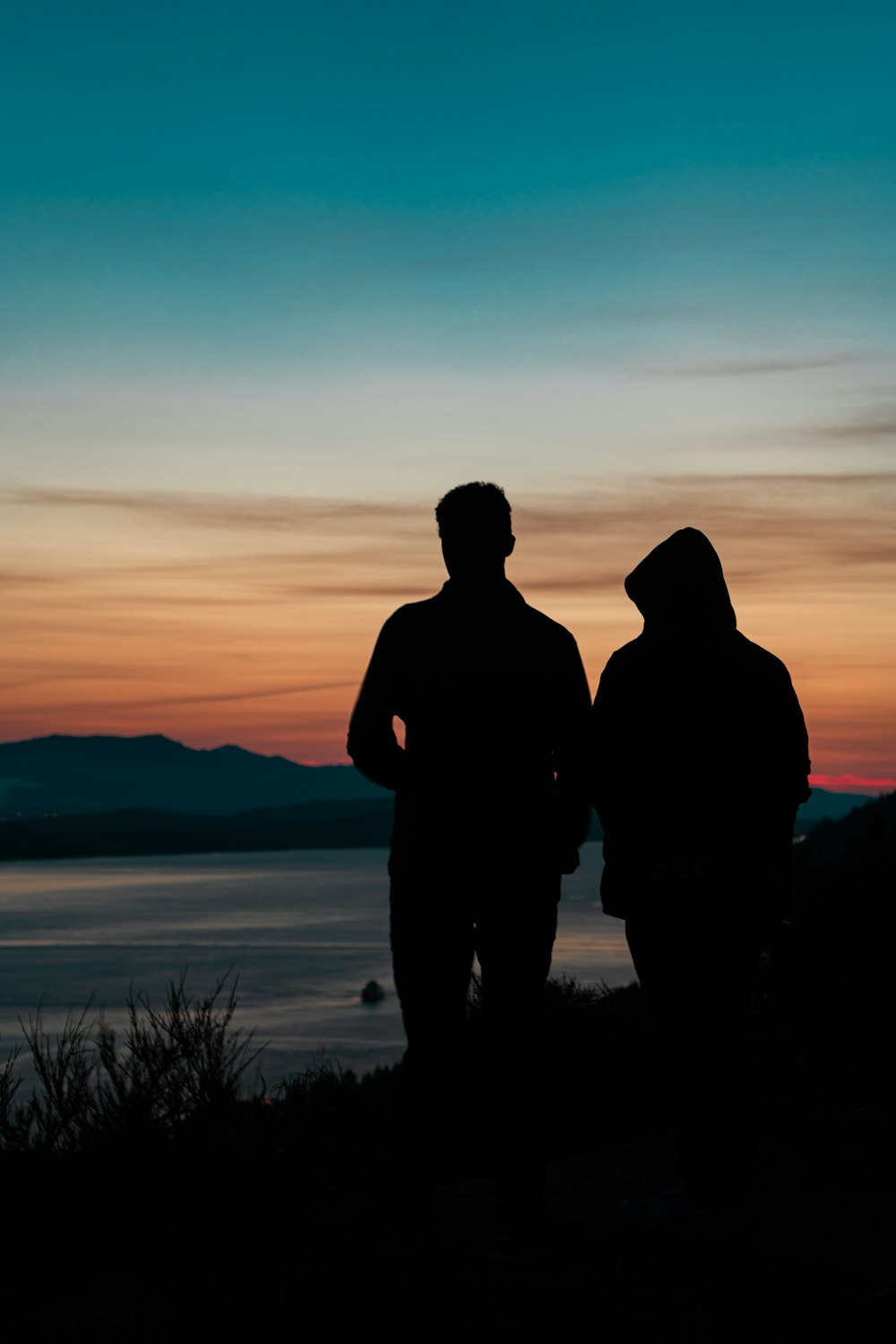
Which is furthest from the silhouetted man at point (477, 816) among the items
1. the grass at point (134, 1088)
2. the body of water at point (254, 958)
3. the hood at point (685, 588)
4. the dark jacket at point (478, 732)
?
the body of water at point (254, 958)

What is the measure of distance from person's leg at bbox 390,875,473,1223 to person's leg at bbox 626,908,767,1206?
1.84 ft

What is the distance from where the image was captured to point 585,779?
3.84 meters

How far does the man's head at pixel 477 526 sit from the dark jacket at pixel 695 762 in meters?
0.51

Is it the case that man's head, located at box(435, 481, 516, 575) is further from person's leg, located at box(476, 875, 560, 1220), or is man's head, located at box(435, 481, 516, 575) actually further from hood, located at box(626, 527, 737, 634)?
person's leg, located at box(476, 875, 560, 1220)

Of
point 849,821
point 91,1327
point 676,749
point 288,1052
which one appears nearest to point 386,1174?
point 91,1327

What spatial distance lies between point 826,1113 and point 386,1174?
9.05 feet

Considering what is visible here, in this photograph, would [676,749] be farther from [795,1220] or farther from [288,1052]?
[288,1052]

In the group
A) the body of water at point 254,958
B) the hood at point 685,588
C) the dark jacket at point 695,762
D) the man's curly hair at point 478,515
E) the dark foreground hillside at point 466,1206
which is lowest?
the body of water at point 254,958

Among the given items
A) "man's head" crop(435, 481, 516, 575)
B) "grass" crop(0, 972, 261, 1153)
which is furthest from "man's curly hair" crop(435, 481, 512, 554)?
"grass" crop(0, 972, 261, 1153)

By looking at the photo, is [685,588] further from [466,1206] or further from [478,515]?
[466,1206]

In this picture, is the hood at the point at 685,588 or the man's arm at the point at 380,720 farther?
the hood at the point at 685,588

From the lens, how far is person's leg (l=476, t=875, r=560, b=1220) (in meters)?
3.69

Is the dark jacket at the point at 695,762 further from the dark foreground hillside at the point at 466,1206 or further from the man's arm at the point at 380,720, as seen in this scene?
the man's arm at the point at 380,720

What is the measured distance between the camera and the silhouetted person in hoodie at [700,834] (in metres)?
3.83
